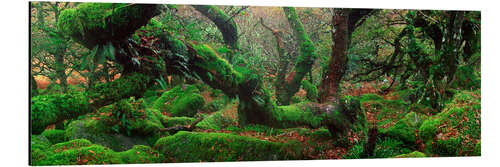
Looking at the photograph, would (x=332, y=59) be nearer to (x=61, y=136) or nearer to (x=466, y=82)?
(x=466, y=82)

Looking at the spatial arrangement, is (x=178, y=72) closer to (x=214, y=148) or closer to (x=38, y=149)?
(x=214, y=148)

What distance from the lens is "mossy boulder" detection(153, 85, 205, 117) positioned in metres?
5.32

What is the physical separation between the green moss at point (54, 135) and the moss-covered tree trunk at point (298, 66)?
2.71m

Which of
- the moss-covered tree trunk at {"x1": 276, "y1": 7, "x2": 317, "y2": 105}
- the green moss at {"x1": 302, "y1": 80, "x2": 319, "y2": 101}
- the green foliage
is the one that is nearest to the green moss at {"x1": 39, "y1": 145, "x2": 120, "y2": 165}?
the moss-covered tree trunk at {"x1": 276, "y1": 7, "x2": 317, "y2": 105}

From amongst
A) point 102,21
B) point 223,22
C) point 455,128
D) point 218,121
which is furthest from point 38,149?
point 455,128

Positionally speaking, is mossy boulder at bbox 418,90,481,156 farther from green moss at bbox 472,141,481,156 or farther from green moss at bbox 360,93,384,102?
green moss at bbox 360,93,384,102

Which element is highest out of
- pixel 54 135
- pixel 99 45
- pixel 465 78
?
Answer: pixel 99 45

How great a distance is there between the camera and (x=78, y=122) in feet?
16.2

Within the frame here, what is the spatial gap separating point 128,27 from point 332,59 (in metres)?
2.78

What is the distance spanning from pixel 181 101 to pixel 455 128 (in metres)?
3.68

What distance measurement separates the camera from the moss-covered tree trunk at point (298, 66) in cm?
582

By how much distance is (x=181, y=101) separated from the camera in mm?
5547

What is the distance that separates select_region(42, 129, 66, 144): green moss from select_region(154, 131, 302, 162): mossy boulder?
1.06 meters

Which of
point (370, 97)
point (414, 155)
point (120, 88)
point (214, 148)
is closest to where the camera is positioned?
point (120, 88)
